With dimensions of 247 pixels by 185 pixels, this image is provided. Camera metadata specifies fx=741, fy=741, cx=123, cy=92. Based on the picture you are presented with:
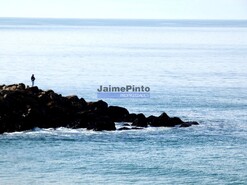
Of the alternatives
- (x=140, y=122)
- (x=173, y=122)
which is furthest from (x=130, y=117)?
(x=173, y=122)

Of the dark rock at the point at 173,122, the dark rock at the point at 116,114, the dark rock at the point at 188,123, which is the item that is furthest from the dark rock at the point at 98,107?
the dark rock at the point at 188,123

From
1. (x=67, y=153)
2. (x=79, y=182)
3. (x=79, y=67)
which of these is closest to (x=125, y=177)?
(x=79, y=182)

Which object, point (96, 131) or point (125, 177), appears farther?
point (96, 131)

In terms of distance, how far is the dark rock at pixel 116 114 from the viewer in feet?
297

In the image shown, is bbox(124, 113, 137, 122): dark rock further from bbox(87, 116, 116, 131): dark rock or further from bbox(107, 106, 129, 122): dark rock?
bbox(87, 116, 116, 131): dark rock

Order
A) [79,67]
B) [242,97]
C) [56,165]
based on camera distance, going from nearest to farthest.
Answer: [56,165] → [242,97] → [79,67]

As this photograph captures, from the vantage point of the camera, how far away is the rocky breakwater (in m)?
84.9

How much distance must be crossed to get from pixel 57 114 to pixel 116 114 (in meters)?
7.73

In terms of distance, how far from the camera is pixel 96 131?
281 ft

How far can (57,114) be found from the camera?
87438 millimetres

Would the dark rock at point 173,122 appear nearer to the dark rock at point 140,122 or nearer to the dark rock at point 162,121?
the dark rock at point 162,121

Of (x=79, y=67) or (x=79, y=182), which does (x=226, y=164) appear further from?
(x=79, y=67)

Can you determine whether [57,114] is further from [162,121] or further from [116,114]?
[162,121]

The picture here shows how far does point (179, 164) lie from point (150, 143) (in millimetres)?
8757
